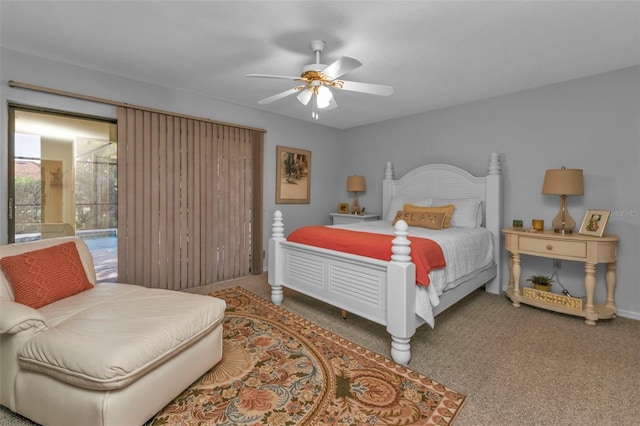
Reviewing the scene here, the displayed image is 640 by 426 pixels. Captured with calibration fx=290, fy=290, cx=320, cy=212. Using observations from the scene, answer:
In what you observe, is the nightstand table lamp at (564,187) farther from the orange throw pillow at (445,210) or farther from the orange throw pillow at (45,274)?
the orange throw pillow at (45,274)

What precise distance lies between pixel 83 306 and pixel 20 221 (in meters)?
1.67

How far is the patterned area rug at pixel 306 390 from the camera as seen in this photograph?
5.03 ft

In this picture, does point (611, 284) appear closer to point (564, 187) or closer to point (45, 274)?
point (564, 187)

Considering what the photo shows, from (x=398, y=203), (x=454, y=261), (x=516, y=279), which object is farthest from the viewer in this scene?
(x=398, y=203)

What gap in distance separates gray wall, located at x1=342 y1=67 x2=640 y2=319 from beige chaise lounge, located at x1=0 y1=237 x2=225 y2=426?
3.65 m

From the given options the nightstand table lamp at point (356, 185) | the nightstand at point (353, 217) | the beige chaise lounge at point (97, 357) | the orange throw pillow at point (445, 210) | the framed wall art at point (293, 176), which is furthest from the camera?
the nightstand table lamp at point (356, 185)

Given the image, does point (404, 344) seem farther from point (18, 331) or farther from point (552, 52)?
point (552, 52)

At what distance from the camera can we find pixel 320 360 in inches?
81.2

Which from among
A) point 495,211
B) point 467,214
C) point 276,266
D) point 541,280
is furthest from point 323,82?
point 541,280

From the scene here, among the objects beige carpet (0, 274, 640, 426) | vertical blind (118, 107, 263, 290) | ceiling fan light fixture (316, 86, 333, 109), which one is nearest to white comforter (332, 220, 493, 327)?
beige carpet (0, 274, 640, 426)

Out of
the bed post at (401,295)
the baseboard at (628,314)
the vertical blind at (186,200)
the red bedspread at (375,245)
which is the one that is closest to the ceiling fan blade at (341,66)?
the bed post at (401,295)

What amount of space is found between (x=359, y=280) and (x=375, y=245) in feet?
1.04

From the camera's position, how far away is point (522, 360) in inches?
81.7

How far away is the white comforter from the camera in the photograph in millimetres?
2158
